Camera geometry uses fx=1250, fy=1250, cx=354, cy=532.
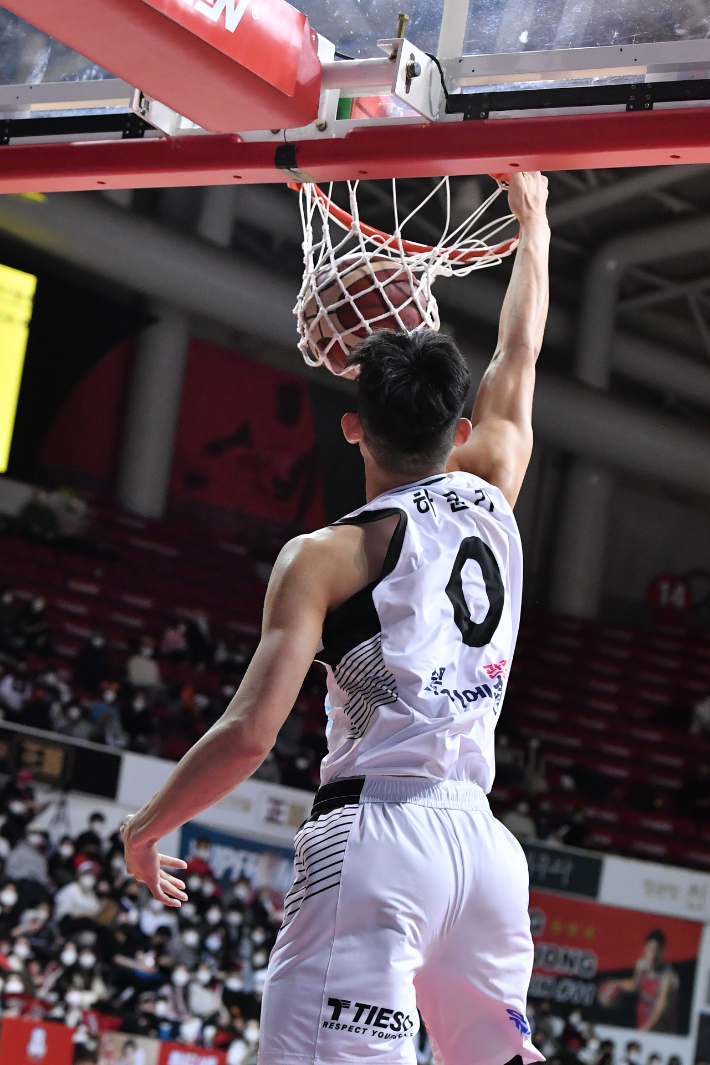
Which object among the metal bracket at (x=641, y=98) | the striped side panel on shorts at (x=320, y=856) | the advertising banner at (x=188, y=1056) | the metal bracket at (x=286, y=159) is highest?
the metal bracket at (x=641, y=98)

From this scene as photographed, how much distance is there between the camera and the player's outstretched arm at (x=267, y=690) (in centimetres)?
207

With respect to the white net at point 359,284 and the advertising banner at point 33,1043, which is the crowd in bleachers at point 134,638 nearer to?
the advertising banner at point 33,1043

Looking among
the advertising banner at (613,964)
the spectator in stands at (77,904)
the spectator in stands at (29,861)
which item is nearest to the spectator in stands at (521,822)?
the advertising banner at (613,964)

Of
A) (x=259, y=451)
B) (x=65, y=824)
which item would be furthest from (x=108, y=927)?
(x=259, y=451)

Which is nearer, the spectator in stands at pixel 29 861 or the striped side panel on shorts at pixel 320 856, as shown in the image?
the striped side panel on shorts at pixel 320 856

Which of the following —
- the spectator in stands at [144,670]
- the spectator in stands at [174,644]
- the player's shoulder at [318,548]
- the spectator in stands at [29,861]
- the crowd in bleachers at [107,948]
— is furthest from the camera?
the spectator in stands at [174,644]

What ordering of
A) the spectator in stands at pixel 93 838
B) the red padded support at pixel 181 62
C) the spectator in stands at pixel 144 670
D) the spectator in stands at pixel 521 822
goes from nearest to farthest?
the red padded support at pixel 181 62 → the spectator in stands at pixel 93 838 → the spectator in stands at pixel 144 670 → the spectator in stands at pixel 521 822

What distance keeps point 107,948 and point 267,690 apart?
767 centimetres

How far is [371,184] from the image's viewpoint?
1241 centimetres

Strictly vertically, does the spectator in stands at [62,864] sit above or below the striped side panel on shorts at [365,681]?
below

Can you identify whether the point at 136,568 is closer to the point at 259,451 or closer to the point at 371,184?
the point at 259,451

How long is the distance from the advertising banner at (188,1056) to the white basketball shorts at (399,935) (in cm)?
678

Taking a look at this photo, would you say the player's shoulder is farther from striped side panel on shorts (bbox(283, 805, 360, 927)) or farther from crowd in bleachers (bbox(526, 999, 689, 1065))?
crowd in bleachers (bbox(526, 999, 689, 1065))

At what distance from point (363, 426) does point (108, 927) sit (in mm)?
7642
